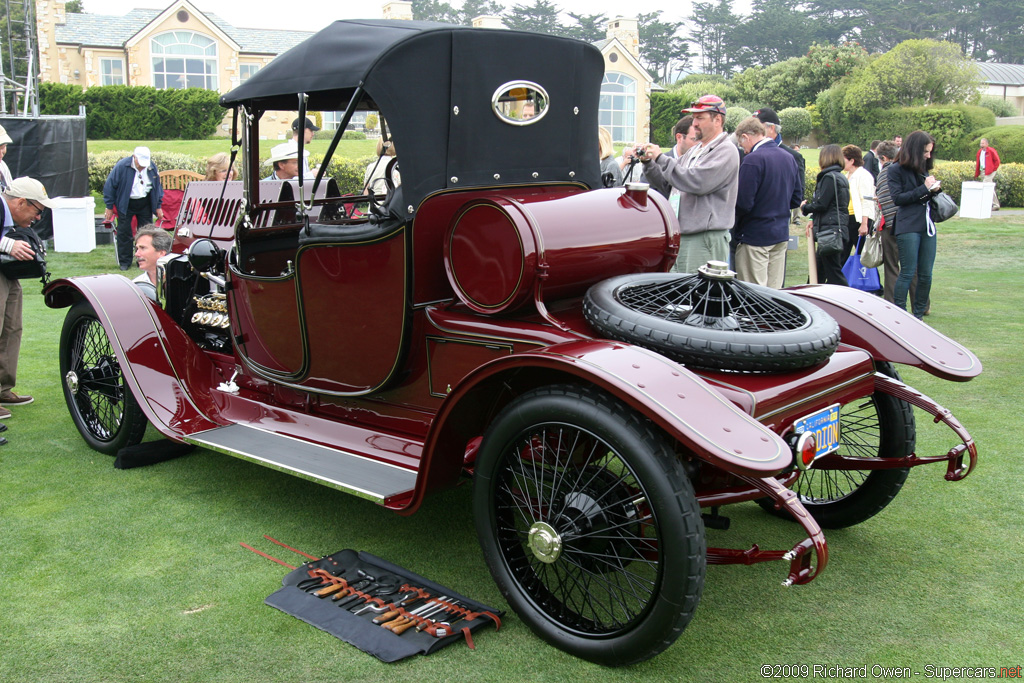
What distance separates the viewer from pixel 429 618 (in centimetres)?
282

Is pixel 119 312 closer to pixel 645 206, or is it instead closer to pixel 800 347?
pixel 645 206

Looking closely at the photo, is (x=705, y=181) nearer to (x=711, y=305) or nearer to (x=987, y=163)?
(x=711, y=305)

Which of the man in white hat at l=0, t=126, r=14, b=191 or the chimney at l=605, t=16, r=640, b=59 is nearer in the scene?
the man in white hat at l=0, t=126, r=14, b=191

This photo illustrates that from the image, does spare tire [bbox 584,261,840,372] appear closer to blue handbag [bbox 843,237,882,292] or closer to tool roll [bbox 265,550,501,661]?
tool roll [bbox 265,550,501,661]

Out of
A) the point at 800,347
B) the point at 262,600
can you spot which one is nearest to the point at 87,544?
the point at 262,600

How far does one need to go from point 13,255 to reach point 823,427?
4.61 metres

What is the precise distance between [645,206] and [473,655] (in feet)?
6.23

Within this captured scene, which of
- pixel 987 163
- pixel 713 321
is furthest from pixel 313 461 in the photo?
pixel 987 163

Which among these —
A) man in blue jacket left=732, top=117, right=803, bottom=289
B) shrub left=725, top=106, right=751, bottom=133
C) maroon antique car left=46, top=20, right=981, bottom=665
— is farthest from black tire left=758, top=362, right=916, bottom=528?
shrub left=725, top=106, right=751, bottom=133

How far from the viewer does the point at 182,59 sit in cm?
3850

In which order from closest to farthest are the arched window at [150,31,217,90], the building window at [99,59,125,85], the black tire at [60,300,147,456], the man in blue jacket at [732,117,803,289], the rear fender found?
the rear fender
the black tire at [60,300,147,456]
the man in blue jacket at [732,117,803,289]
the building window at [99,59,125,85]
the arched window at [150,31,217,90]

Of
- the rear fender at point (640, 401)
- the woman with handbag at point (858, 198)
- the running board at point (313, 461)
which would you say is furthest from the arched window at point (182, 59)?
the rear fender at point (640, 401)

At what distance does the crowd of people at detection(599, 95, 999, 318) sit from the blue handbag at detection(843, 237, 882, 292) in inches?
3.3

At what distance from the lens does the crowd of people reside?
5.55 metres
